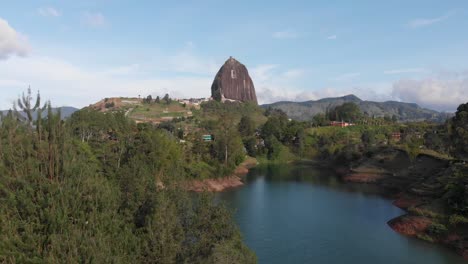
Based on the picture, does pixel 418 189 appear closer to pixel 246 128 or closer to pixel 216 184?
pixel 216 184

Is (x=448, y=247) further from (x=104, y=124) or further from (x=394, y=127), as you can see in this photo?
(x=394, y=127)

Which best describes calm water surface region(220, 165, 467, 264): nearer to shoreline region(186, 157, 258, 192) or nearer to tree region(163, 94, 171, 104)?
shoreline region(186, 157, 258, 192)

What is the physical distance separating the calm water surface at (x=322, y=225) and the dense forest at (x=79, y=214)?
519cm

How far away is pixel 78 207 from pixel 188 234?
7910 millimetres

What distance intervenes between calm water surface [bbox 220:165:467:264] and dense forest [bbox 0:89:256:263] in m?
5.19

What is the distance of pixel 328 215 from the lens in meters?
45.6

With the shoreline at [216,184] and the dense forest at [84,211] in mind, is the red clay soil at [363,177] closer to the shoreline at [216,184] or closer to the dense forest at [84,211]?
the shoreline at [216,184]

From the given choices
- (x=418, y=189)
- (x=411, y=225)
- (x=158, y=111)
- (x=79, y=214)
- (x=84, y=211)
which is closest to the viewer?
(x=79, y=214)

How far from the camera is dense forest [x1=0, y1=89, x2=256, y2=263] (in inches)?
553

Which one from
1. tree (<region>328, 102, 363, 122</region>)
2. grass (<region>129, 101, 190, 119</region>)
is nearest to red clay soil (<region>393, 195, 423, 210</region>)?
tree (<region>328, 102, 363, 122</region>)

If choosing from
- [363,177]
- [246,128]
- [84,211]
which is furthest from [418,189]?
[246,128]

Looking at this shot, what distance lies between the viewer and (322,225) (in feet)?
135

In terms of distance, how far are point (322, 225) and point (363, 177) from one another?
3404 cm

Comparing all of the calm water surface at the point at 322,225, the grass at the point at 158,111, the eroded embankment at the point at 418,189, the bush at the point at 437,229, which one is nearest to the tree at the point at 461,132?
the eroded embankment at the point at 418,189
